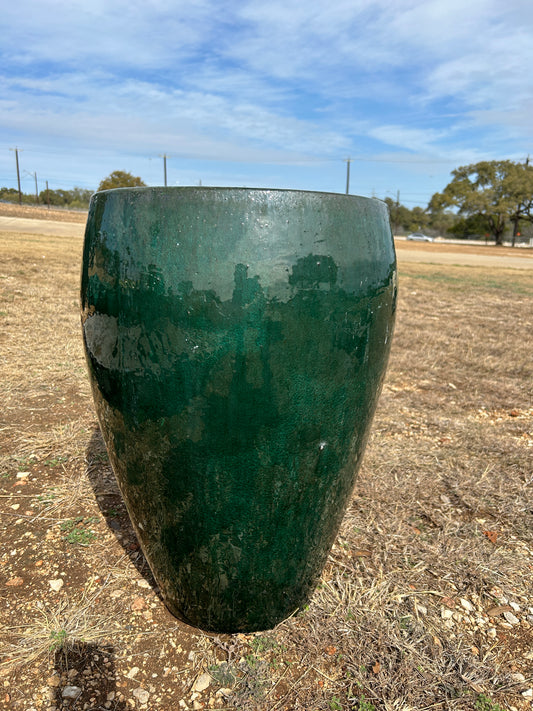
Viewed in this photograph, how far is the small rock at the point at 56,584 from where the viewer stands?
217cm

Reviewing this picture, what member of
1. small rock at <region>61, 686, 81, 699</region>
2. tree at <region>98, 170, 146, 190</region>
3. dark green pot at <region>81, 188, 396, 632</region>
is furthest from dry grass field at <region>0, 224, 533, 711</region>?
tree at <region>98, 170, 146, 190</region>

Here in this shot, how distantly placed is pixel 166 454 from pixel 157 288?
51 centimetres

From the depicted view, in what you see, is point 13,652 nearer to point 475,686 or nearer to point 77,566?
point 77,566

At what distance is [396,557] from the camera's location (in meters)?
2.47

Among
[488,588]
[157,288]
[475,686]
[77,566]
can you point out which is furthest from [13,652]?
[488,588]

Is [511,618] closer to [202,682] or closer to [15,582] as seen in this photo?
[202,682]

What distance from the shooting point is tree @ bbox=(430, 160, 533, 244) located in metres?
49.5

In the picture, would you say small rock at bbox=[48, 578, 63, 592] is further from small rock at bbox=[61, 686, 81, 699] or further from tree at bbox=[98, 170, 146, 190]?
tree at bbox=[98, 170, 146, 190]

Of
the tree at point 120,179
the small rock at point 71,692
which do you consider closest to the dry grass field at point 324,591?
the small rock at point 71,692

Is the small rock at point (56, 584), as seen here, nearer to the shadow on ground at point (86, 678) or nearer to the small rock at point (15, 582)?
the small rock at point (15, 582)

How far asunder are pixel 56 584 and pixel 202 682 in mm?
774

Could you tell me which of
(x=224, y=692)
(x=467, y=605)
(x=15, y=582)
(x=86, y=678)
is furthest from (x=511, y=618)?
(x=15, y=582)

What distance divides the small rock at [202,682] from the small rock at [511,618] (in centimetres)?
120

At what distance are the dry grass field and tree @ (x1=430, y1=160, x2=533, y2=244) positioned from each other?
170ft
